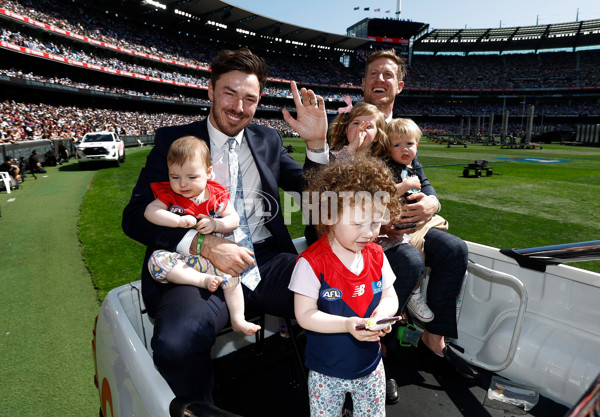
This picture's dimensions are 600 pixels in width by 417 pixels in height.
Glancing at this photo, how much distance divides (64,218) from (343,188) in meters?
7.71

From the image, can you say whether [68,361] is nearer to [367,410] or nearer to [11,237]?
[367,410]

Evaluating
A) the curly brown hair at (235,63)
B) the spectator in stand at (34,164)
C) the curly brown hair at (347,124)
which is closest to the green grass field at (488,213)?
the spectator in stand at (34,164)

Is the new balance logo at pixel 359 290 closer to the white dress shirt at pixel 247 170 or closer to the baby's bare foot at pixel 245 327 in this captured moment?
the baby's bare foot at pixel 245 327

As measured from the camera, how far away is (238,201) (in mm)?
2402

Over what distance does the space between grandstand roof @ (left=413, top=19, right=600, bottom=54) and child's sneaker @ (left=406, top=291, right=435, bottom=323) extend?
73806 millimetres

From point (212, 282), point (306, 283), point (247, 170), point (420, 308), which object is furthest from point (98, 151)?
point (306, 283)

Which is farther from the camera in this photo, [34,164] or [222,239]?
[34,164]

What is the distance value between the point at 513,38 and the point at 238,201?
7753cm

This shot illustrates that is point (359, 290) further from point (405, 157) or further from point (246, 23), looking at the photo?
point (246, 23)

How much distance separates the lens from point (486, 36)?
6297 centimetres

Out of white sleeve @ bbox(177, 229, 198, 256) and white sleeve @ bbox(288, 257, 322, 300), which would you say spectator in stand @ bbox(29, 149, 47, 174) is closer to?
white sleeve @ bbox(177, 229, 198, 256)

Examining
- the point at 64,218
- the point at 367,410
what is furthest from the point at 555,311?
the point at 64,218

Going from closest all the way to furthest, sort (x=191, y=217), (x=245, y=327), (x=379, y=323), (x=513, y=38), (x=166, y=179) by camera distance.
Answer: (x=379, y=323)
(x=245, y=327)
(x=191, y=217)
(x=166, y=179)
(x=513, y=38)

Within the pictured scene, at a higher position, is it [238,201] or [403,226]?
[238,201]
